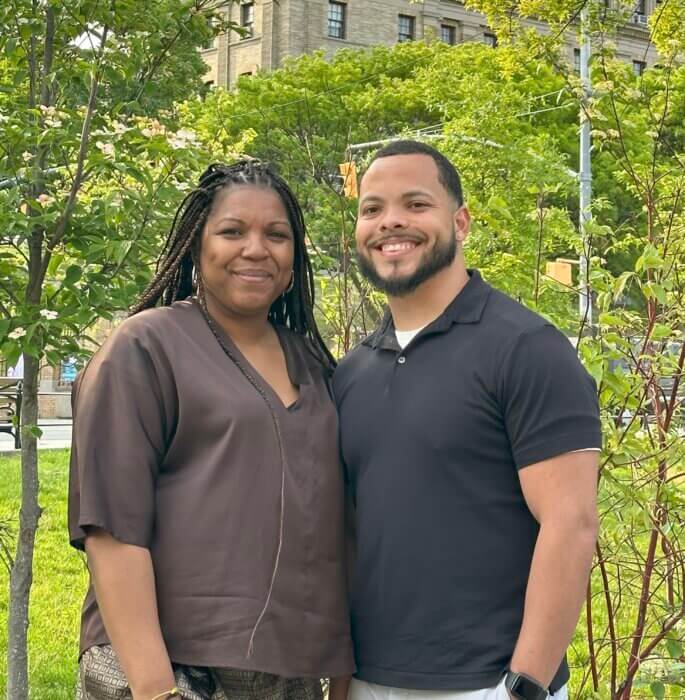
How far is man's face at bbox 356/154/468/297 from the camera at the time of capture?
271 cm

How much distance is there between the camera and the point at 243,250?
2.64 metres

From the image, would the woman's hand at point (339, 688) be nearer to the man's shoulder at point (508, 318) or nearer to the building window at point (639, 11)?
the man's shoulder at point (508, 318)

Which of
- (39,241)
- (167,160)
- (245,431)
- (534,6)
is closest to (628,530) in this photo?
(245,431)

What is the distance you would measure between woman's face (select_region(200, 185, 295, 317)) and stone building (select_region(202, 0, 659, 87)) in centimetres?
4235

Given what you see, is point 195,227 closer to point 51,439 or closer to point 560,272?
point 560,272

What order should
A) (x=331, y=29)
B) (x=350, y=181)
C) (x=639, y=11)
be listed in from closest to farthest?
(x=350, y=181) < (x=639, y=11) < (x=331, y=29)

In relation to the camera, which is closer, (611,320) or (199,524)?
(199,524)

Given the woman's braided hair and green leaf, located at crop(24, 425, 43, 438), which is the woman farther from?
green leaf, located at crop(24, 425, 43, 438)

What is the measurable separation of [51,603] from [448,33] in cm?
4709

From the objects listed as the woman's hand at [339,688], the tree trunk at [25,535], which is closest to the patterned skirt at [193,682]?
the woman's hand at [339,688]

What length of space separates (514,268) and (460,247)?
307 cm

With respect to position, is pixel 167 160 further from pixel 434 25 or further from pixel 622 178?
pixel 434 25

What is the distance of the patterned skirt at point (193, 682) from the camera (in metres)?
2.37

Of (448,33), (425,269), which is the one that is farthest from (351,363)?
(448,33)
